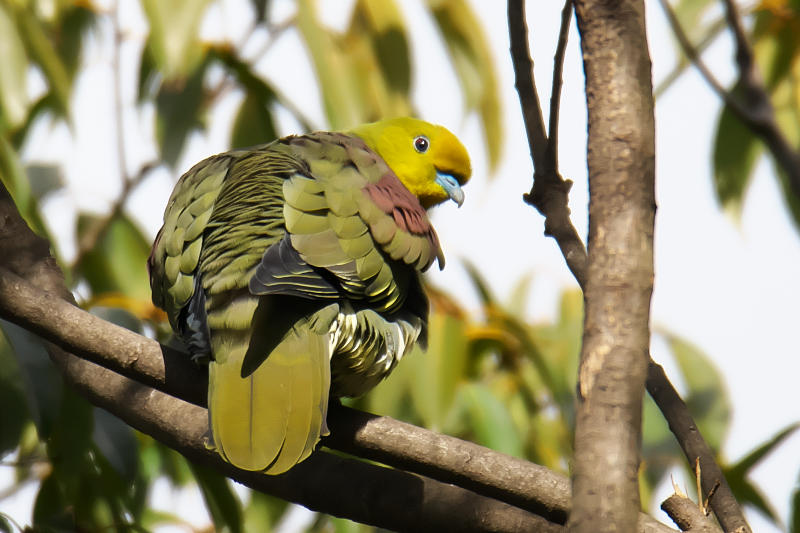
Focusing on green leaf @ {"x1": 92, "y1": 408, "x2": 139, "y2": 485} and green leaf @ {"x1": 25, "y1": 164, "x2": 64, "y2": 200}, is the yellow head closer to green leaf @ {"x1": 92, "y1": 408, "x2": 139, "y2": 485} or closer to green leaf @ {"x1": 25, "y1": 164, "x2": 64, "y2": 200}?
green leaf @ {"x1": 92, "y1": 408, "x2": 139, "y2": 485}

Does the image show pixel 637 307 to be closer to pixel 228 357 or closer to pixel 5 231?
pixel 228 357

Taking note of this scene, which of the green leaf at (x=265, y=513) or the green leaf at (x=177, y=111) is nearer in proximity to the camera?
the green leaf at (x=265, y=513)

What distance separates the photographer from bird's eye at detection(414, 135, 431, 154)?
2.74 meters

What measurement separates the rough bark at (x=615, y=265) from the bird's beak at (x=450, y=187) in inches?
57.9

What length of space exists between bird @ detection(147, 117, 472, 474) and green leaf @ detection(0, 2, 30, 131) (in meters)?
1.10

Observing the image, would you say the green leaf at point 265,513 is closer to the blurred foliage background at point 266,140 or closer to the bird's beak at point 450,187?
the blurred foliage background at point 266,140

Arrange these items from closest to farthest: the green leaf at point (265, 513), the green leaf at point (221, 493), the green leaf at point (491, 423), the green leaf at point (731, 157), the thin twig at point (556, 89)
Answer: the thin twig at point (556, 89) < the green leaf at point (221, 493) < the green leaf at point (491, 423) < the green leaf at point (265, 513) < the green leaf at point (731, 157)

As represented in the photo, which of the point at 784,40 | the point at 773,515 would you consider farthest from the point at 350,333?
the point at 784,40

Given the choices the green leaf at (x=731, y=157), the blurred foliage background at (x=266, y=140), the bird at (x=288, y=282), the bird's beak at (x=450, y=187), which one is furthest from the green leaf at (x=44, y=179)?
the green leaf at (x=731, y=157)

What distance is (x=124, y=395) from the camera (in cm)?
179

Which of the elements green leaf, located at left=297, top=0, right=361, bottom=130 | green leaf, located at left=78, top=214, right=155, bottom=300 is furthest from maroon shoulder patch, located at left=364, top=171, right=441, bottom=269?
green leaf, located at left=78, top=214, right=155, bottom=300

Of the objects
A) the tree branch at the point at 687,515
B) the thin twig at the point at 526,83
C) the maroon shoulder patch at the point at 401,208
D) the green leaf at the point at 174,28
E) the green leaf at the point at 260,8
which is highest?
the green leaf at the point at 260,8

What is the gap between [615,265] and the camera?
1090 mm

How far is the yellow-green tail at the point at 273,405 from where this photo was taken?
151cm
